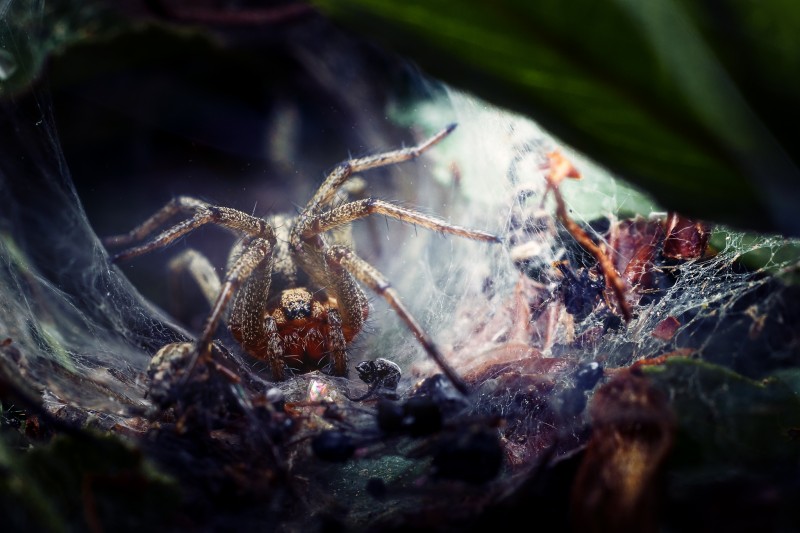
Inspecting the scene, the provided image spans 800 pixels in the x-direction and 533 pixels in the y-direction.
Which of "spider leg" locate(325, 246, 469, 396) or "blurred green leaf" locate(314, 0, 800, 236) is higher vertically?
"blurred green leaf" locate(314, 0, 800, 236)

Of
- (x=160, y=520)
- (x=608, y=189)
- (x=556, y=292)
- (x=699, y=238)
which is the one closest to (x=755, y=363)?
(x=699, y=238)

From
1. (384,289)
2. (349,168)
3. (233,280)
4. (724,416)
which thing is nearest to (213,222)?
(233,280)

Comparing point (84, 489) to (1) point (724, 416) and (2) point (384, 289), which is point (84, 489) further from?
(1) point (724, 416)

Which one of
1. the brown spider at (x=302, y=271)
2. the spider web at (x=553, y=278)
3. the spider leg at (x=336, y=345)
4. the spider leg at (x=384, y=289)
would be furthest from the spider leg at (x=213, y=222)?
the spider web at (x=553, y=278)

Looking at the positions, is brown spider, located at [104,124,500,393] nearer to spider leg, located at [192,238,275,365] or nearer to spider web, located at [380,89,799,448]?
spider leg, located at [192,238,275,365]

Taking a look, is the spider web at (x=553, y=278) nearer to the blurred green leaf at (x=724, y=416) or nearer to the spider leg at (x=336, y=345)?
the blurred green leaf at (x=724, y=416)

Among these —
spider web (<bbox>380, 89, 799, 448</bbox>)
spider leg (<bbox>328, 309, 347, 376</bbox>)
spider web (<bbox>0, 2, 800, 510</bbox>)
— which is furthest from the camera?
spider leg (<bbox>328, 309, 347, 376</bbox>)

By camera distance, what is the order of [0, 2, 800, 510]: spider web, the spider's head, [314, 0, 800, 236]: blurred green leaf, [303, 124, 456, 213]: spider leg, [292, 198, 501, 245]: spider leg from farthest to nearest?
1. [303, 124, 456, 213]: spider leg
2. the spider's head
3. [292, 198, 501, 245]: spider leg
4. [0, 2, 800, 510]: spider web
5. [314, 0, 800, 236]: blurred green leaf

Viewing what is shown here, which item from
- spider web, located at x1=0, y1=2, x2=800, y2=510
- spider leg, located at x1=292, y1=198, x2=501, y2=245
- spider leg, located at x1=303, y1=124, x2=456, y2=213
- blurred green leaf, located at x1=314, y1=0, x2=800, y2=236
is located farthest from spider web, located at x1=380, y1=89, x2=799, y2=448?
spider leg, located at x1=303, y1=124, x2=456, y2=213
